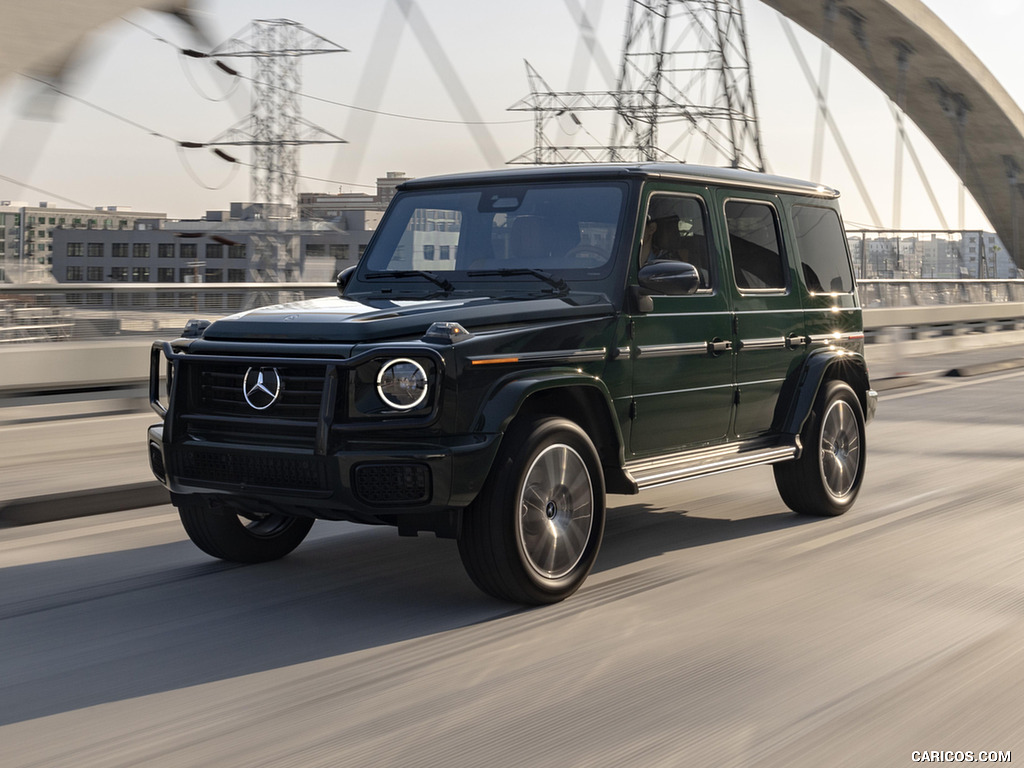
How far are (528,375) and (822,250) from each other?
3.16 m

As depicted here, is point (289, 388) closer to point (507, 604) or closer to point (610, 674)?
point (507, 604)

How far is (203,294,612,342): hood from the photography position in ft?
16.7

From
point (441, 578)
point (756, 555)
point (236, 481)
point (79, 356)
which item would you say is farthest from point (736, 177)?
point (79, 356)

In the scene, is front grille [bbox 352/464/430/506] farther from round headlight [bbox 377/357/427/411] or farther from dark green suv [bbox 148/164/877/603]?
round headlight [bbox 377/357/427/411]

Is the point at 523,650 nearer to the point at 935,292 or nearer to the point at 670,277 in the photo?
the point at 670,277

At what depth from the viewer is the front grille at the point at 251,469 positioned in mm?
5008

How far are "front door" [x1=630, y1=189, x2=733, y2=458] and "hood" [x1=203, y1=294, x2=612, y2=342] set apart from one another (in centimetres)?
40

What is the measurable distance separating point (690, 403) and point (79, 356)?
6124 millimetres

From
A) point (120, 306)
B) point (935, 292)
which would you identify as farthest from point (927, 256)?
point (120, 306)

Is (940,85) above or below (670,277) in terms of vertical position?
above

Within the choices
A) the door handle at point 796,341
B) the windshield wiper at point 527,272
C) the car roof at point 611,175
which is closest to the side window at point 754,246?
the car roof at point 611,175

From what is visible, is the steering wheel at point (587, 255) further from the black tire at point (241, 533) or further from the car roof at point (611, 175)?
the black tire at point (241, 533)

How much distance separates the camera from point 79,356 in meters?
10.6

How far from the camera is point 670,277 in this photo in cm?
576
